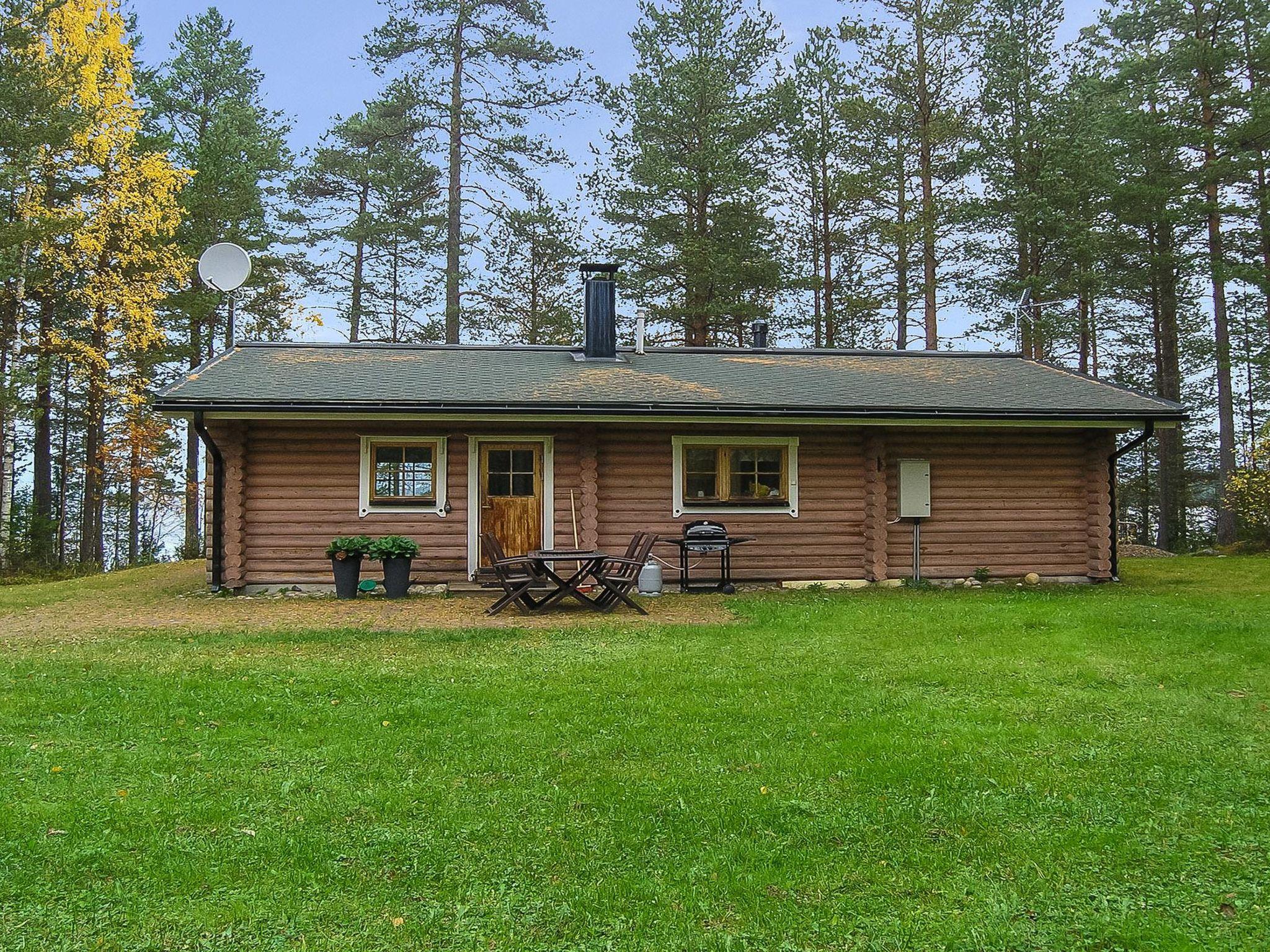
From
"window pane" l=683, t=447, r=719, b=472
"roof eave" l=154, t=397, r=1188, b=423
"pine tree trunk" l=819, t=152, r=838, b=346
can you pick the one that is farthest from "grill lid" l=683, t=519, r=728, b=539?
"pine tree trunk" l=819, t=152, r=838, b=346

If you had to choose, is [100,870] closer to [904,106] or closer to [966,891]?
[966,891]

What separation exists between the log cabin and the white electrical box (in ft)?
0.09

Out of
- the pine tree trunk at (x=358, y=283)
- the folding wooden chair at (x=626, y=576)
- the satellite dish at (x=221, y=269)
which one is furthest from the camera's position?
the pine tree trunk at (x=358, y=283)

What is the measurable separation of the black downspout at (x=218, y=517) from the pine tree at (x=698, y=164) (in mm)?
11409

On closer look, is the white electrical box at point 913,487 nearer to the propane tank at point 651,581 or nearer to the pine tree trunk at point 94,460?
the propane tank at point 651,581

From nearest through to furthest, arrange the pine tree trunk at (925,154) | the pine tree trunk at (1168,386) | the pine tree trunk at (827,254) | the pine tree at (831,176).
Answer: the pine tree trunk at (1168,386), the pine tree trunk at (925,154), the pine tree at (831,176), the pine tree trunk at (827,254)

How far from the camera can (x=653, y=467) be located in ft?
37.5

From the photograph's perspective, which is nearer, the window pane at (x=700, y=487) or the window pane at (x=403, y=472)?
the window pane at (x=403, y=472)

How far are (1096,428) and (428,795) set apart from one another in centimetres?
1109

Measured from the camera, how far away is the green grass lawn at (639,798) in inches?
106

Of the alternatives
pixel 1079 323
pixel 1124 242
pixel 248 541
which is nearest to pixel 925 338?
pixel 1079 323

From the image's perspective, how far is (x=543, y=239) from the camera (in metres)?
21.0

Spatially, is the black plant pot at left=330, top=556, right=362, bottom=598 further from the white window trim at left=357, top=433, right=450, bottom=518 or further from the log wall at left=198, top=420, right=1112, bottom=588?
the white window trim at left=357, top=433, right=450, bottom=518

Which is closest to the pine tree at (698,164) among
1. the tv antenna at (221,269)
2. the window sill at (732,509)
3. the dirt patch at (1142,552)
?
the window sill at (732,509)
